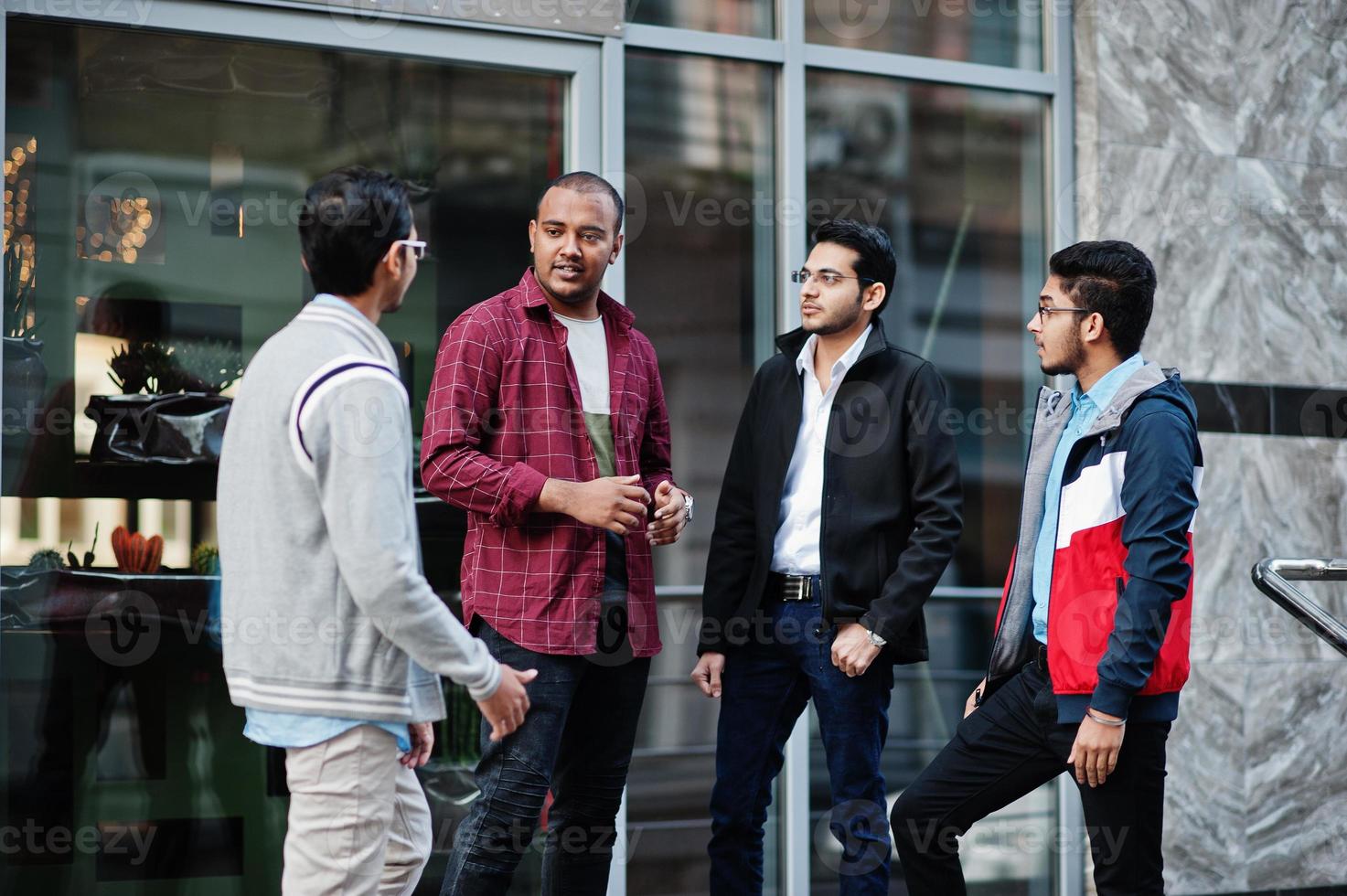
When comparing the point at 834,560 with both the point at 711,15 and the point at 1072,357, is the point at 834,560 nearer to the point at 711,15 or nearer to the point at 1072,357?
the point at 1072,357

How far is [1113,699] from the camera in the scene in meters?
3.14

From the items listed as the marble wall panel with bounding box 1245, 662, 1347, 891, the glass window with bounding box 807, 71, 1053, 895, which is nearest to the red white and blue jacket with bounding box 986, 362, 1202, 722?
the glass window with bounding box 807, 71, 1053, 895

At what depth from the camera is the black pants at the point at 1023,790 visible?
323 cm

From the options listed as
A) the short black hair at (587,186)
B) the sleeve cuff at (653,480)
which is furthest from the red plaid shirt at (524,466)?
the short black hair at (587,186)

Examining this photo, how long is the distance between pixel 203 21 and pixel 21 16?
56 cm

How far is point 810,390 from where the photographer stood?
13.5ft

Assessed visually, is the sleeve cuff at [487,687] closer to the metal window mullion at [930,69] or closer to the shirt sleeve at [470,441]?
the shirt sleeve at [470,441]

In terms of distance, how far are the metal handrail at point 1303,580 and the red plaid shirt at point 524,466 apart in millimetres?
1694

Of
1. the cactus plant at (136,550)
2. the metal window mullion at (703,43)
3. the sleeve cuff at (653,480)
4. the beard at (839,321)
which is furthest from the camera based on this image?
the metal window mullion at (703,43)

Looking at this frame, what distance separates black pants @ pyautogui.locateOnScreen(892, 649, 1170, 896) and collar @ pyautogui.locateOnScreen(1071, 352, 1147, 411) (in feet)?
2.22

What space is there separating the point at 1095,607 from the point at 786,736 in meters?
1.13

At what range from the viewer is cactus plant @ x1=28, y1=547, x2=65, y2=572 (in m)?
4.49

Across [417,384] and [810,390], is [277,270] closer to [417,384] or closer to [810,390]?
[417,384]

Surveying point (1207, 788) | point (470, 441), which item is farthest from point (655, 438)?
point (1207, 788)
